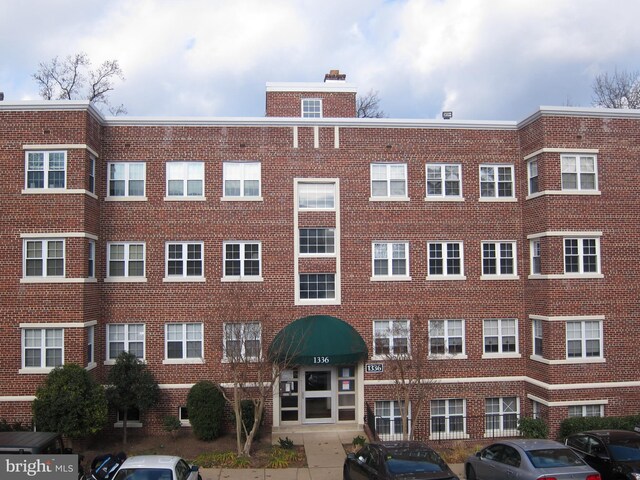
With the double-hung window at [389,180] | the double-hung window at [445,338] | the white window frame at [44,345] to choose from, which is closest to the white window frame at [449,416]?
the double-hung window at [445,338]

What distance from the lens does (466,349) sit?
22750 millimetres

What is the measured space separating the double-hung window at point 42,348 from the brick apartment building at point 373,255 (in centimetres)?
96

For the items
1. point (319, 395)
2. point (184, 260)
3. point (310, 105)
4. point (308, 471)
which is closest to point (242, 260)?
point (184, 260)

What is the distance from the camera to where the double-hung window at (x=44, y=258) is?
20.1m

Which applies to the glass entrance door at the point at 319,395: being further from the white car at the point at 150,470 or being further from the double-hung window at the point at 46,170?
the double-hung window at the point at 46,170

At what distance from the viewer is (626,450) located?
15.1 meters

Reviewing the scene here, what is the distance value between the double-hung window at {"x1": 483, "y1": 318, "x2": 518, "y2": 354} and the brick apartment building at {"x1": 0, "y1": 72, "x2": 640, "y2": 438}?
81 millimetres

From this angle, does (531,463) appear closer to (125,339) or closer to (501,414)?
(501,414)

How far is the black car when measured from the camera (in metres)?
14.6

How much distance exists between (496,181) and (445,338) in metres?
6.21

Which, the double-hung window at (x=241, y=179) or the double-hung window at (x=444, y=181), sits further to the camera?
the double-hung window at (x=444, y=181)

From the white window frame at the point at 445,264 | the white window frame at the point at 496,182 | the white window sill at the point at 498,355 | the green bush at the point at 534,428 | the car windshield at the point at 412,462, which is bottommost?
the green bush at the point at 534,428

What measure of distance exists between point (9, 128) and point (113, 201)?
404cm

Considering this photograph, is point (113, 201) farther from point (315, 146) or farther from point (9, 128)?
point (315, 146)
